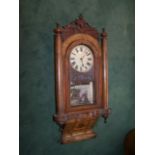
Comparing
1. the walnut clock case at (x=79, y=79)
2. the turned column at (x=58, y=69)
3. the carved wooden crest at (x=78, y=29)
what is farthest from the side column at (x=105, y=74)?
the turned column at (x=58, y=69)

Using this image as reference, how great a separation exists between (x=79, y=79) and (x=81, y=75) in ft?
0.17

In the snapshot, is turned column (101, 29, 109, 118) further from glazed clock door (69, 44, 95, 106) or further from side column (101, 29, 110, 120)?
glazed clock door (69, 44, 95, 106)

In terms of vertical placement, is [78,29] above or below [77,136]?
above

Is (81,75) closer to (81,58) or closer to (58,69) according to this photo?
(81,58)

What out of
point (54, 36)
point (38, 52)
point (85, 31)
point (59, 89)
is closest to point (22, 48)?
point (38, 52)

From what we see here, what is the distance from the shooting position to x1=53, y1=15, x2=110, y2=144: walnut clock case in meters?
2.03

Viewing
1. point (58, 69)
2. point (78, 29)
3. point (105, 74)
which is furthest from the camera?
point (105, 74)

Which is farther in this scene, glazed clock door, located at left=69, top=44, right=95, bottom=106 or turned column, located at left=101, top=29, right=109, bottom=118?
turned column, located at left=101, top=29, right=109, bottom=118

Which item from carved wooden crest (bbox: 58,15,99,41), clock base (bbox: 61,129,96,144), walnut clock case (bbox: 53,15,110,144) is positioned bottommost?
clock base (bbox: 61,129,96,144)

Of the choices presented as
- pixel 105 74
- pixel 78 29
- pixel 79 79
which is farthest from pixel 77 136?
pixel 78 29

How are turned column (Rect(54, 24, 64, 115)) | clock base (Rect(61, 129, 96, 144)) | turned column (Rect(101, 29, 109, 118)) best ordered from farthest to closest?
turned column (Rect(101, 29, 109, 118)), clock base (Rect(61, 129, 96, 144)), turned column (Rect(54, 24, 64, 115))

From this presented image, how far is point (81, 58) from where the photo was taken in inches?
86.8

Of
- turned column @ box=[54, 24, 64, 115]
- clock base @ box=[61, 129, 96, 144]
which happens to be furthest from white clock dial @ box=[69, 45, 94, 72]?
clock base @ box=[61, 129, 96, 144]

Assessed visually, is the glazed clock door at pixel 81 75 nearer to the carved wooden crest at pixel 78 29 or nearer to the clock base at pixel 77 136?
the carved wooden crest at pixel 78 29
